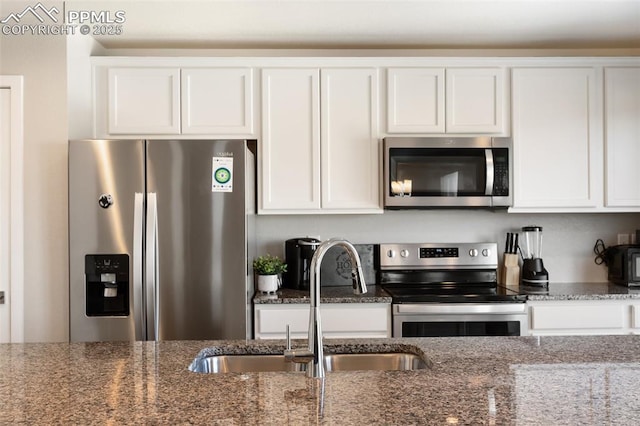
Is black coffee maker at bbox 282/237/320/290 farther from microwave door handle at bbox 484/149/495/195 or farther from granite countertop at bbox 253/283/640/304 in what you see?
microwave door handle at bbox 484/149/495/195

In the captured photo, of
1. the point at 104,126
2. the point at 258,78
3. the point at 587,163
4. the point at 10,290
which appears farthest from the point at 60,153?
the point at 587,163

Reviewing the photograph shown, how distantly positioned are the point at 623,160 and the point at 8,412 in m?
3.43

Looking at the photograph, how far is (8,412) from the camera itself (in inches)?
40.3

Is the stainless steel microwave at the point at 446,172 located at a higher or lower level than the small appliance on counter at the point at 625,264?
higher

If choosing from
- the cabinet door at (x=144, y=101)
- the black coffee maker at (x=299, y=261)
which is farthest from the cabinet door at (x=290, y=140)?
the cabinet door at (x=144, y=101)

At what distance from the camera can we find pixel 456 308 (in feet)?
9.00

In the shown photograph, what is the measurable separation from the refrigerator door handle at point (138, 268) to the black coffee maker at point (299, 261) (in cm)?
96

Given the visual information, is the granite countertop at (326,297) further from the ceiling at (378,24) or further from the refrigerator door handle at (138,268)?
the ceiling at (378,24)

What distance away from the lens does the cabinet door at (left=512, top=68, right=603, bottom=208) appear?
307cm

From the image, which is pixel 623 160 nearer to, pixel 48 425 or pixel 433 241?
pixel 433 241

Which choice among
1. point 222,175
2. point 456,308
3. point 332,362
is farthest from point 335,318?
point 332,362

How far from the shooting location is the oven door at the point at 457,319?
2746 mm

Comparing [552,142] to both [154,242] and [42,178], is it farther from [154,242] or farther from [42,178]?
[42,178]

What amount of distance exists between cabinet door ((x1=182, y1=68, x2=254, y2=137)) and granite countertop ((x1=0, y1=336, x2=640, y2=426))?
1.78m
